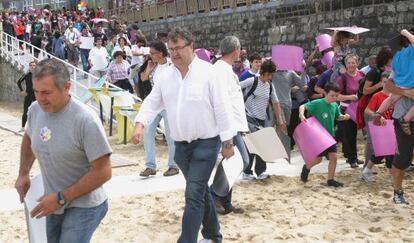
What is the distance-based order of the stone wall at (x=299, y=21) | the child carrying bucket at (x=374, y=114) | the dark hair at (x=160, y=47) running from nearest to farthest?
the child carrying bucket at (x=374, y=114) < the dark hair at (x=160, y=47) < the stone wall at (x=299, y=21)

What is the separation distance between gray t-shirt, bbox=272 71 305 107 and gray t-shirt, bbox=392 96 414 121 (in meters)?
2.63

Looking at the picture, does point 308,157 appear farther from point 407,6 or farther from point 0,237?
point 407,6

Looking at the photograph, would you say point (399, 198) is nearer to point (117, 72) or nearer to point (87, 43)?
point (117, 72)

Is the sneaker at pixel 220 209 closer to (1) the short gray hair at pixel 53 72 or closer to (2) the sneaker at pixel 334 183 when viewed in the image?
(2) the sneaker at pixel 334 183

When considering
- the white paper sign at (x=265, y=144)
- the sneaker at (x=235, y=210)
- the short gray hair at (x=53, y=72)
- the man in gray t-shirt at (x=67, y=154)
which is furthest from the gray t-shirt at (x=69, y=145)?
the white paper sign at (x=265, y=144)

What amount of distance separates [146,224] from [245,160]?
1.03 meters

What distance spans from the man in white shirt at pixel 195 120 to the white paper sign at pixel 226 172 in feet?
0.57

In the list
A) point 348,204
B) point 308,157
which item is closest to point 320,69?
point 308,157

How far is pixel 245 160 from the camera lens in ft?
16.7

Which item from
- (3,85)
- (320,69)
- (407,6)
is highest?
(407,6)

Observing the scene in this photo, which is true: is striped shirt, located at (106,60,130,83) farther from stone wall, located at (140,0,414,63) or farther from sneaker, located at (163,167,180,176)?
stone wall, located at (140,0,414,63)

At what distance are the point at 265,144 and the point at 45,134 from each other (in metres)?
3.25

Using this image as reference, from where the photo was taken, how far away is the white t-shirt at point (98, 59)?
15.0 meters

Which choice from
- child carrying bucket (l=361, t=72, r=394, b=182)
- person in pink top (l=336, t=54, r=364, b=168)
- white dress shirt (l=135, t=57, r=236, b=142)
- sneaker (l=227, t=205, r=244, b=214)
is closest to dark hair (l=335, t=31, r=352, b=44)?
person in pink top (l=336, t=54, r=364, b=168)
